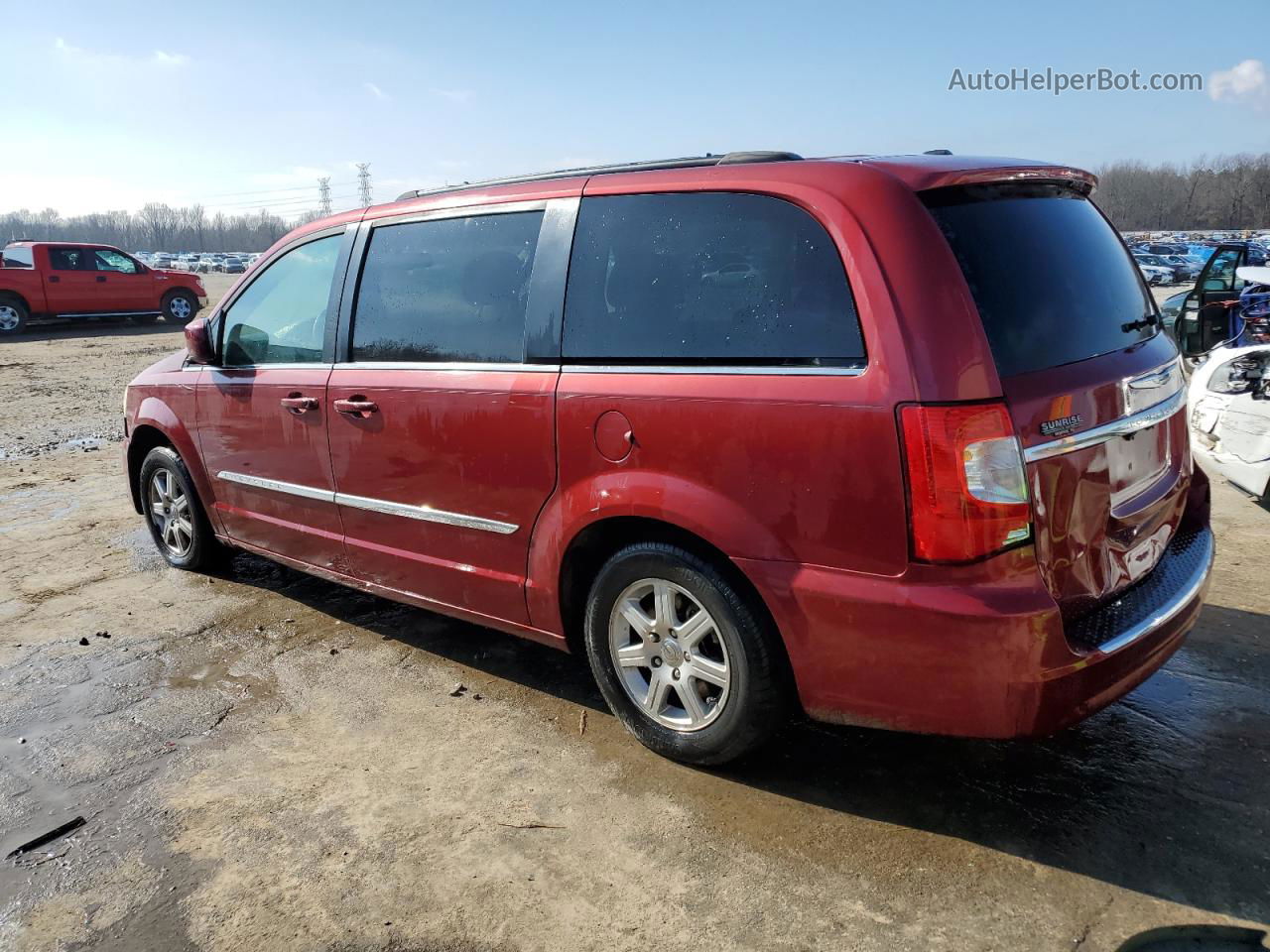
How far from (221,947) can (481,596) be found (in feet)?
4.82

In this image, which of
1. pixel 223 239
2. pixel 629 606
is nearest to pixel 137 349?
pixel 629 606

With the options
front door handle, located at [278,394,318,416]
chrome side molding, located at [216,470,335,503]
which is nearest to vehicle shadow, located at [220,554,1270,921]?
chrome side molding, located at [216,470,335,503]

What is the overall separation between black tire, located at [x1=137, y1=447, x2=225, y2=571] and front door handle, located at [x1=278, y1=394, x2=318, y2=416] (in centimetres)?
123

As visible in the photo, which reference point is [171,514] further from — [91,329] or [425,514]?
[91,329]

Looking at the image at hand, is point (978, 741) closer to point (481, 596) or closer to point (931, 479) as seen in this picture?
point (931, 479)

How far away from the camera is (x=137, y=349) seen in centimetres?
1681

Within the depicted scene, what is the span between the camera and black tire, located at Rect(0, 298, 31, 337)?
61.4 ft

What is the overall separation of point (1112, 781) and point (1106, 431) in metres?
1.11

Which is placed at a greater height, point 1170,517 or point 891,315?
point 891,315

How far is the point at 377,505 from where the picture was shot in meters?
3.86

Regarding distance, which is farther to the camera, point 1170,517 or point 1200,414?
point 1200,414

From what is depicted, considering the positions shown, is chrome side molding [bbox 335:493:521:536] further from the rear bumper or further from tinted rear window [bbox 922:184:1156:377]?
tinted rear window [bbox 922:184:1156:377]

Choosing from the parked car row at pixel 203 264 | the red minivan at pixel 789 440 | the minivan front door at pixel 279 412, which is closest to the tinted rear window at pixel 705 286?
the red minivan at pixel 789 440

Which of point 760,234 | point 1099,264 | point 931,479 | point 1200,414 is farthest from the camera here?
point 1200,414
